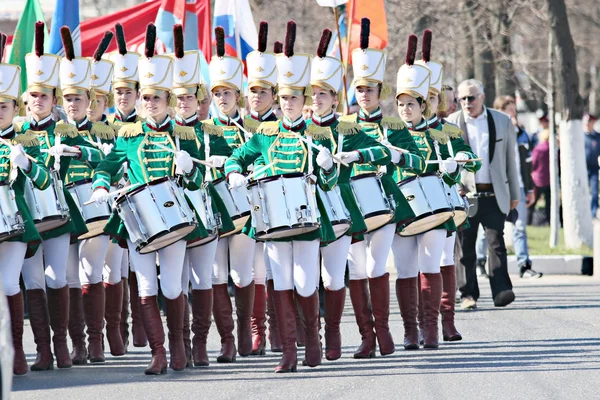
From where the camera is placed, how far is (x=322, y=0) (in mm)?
14422

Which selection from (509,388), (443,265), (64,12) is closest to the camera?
(509,388)

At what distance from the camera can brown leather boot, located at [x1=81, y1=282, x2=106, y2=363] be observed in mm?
11055

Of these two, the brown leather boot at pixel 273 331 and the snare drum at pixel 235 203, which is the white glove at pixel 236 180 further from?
the brown leather boot at pixel 273 331

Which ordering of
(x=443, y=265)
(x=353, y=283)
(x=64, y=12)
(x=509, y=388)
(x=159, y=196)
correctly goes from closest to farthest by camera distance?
(x=509, y=388) → (x=159, y=196) → (x=353, y=283) → (x=443, y=265) → (x=64, y=12)

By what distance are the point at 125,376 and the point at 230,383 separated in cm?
87

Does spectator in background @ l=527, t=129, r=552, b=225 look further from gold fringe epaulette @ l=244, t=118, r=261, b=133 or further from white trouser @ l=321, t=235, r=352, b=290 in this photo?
white trouser @ l=321, t=235, r=352, b=290

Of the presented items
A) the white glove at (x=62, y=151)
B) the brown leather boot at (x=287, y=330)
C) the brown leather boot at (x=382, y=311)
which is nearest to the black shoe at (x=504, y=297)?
the brown leather boot at (x=382, y=311)

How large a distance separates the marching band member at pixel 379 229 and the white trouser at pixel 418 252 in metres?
0.45

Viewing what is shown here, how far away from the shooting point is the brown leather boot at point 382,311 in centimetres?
1070

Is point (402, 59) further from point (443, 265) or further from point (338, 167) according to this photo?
point (338, 167)

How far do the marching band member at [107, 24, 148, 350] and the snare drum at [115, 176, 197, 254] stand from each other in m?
0.47

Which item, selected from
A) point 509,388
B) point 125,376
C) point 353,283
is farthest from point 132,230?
point 509,388

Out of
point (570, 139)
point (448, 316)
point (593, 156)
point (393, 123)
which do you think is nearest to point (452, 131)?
point (393, 123)

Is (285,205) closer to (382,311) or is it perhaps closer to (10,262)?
(382,311)
